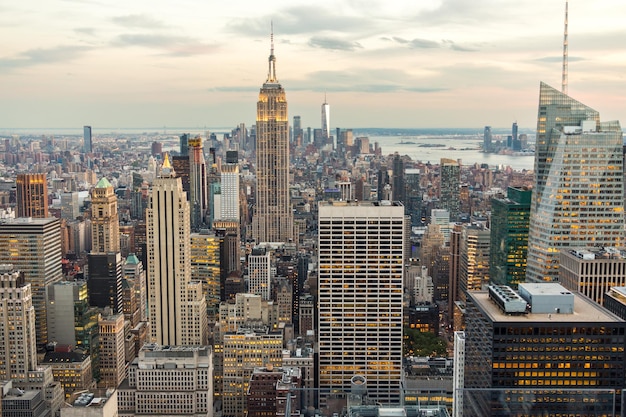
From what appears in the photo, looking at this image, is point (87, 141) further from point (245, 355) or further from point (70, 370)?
point (245, 355)

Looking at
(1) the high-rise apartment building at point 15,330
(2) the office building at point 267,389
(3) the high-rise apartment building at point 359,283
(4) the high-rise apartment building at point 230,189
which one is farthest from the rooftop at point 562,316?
(4) the high-rise apartment building at point 230,189

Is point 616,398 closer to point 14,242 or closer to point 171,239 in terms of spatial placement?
point 171,239

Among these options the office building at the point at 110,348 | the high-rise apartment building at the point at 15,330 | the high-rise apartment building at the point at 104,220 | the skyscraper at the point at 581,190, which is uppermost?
the skyscraper at the point at 581,190

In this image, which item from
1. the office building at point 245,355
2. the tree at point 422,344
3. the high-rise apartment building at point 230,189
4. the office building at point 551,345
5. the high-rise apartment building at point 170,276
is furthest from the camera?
the high-rise apartment building at point 230,189

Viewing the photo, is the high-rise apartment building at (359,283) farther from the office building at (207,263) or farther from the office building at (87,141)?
the office building at (87,141)

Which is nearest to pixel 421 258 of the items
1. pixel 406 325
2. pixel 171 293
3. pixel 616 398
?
pixel 406 325

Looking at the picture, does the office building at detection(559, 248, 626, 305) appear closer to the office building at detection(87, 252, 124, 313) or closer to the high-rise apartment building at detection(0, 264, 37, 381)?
the high-rise apartment building at detection(0, 264, 37, 381)

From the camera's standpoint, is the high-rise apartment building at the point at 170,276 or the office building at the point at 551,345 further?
the high-rise apartment building at the point at 170,276
